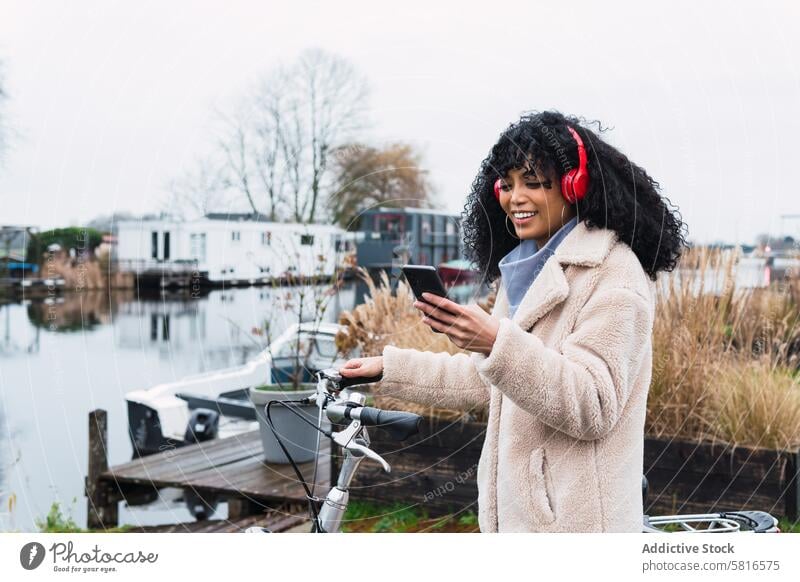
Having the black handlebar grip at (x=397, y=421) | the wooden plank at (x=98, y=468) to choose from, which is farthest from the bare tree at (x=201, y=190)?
the wooden plank at (x=98, y=468)

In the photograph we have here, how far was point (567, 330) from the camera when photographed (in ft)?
5.55

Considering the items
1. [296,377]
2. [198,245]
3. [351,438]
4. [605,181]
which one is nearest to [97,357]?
[296,377]

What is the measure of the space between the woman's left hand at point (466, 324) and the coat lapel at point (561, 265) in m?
0.19

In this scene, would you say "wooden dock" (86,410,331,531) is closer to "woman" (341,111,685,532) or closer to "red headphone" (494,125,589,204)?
"woman" (341,111,685,532)

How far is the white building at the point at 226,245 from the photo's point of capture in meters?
2.96

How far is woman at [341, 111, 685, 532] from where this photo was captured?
156 centimetres

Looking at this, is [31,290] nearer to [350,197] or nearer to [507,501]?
[350,197]

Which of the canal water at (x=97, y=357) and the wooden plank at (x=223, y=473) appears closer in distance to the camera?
the canal water at (x=97, y=357)

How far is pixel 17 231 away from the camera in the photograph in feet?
11.8

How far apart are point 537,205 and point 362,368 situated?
55cm

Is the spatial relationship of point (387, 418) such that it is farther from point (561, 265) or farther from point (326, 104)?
point (326, 104)

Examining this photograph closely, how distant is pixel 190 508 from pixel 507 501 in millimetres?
4481

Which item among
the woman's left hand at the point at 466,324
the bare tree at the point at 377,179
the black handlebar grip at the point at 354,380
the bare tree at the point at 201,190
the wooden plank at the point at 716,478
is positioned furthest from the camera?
the wooden plank at the point at 716,478

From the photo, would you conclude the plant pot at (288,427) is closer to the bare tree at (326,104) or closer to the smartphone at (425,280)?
the bare tree at (326,104)
